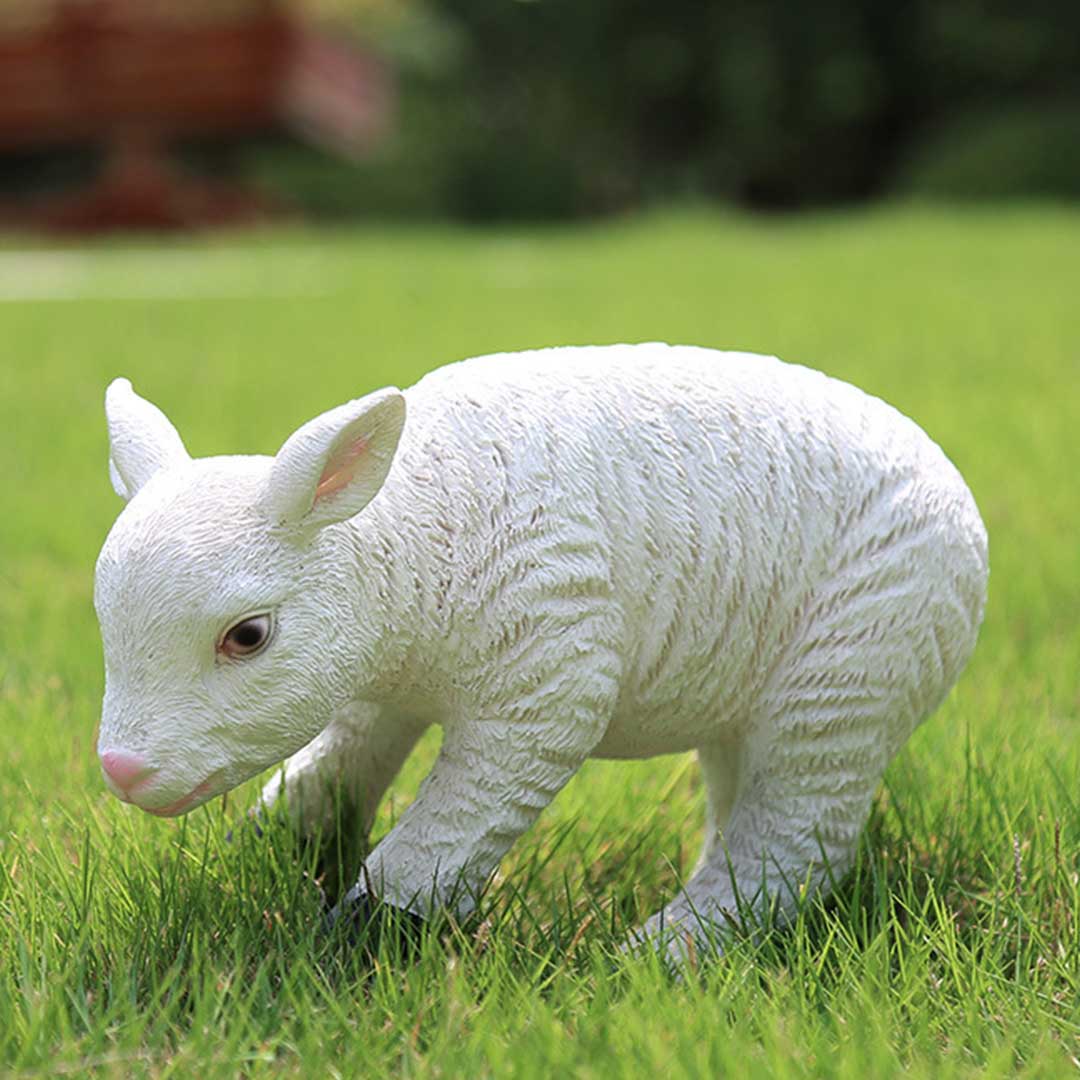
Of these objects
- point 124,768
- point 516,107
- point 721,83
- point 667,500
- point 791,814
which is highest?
point 667,500

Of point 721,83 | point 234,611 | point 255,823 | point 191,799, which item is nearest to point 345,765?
point 255,823

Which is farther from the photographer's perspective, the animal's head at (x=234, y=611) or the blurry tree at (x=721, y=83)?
the blurry tree at (x=721, y=83)

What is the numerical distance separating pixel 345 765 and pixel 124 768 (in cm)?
55

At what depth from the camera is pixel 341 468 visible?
6.11ft

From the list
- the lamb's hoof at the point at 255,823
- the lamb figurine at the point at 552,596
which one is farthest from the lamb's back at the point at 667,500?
the lamb's hoof at the point at 255,823

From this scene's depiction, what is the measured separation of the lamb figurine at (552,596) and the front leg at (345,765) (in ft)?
0.22

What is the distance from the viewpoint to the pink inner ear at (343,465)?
186cm

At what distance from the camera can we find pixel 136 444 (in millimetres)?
1995

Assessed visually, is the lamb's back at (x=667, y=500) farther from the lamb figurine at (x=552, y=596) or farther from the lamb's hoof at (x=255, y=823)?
the lamb's hoof at (x=255, y=823)

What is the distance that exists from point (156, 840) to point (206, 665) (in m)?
0.60

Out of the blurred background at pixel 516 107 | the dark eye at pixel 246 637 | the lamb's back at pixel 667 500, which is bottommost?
the blurred background at pixel 516 107

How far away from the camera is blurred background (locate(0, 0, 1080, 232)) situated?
17.8 m

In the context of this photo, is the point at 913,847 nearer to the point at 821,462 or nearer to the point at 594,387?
the point at 821,462

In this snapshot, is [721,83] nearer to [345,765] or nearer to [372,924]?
[345,765]
